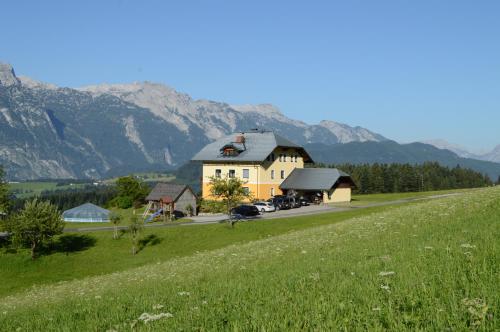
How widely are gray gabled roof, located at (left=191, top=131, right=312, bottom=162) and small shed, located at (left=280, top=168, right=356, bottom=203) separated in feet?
23.7

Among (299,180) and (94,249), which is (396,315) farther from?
(299,180)

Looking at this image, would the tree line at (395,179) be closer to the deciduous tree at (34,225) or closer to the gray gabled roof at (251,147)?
the gray gabled roof at (251,147)

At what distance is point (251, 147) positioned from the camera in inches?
3676

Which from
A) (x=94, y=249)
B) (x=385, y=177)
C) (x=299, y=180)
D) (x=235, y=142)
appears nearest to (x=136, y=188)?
(x=235, y=142)

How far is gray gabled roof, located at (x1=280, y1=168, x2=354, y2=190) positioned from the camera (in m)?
86.6

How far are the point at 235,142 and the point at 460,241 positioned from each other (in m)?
81.7

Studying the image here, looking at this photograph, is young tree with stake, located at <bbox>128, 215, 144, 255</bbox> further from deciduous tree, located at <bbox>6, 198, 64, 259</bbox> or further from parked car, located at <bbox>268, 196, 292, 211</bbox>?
parked car, located at <bbox>268, 196, 292, 211</bbox>

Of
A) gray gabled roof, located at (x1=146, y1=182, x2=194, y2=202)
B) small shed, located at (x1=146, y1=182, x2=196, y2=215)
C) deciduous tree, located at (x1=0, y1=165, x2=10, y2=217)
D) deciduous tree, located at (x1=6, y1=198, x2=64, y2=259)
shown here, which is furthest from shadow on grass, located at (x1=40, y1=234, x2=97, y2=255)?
gray gabled roof, located at (x1=146, y1=182, x2=194, y2=202)

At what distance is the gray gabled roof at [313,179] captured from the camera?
3410 inches

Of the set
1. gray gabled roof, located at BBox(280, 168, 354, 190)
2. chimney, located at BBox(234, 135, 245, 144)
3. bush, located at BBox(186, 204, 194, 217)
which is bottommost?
bush, located at BBox(186, 204, 194, 217)

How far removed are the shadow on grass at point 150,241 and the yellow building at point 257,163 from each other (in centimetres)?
3081

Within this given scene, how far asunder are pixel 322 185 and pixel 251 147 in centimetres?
1589

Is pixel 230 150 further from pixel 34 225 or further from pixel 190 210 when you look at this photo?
pixel 34 225

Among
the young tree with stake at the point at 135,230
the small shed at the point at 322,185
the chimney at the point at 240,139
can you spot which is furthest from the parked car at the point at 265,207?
the young tree with stake at the point at 135,230
